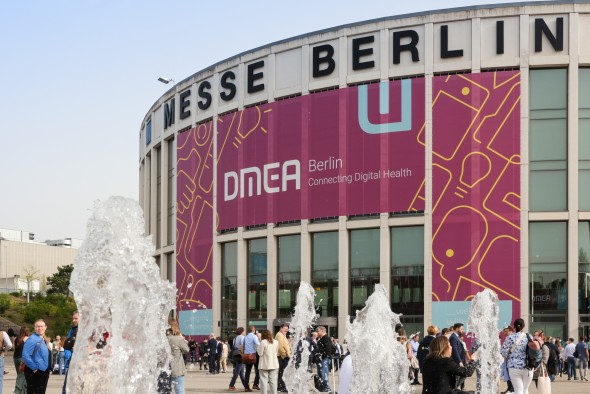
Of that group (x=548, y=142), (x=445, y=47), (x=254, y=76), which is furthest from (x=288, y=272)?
(x=548, y=142)

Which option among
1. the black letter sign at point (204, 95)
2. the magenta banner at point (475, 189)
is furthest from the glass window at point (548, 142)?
the black letter sign at point (204, 95)

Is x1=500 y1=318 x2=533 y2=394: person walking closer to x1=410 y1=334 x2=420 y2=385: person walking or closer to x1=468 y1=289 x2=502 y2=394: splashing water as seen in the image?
x1=468 y1=289 x2=502 y2=394: splashing water

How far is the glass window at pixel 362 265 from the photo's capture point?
50.2m

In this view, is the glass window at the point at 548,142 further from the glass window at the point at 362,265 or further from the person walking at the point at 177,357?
the person walking at the point at 177,357

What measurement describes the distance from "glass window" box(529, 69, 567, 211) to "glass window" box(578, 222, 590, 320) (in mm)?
1515

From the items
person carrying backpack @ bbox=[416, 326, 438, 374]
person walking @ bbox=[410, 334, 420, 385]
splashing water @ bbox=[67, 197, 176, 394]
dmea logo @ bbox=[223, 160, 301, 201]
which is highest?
dmea logo @ bbox=[223, 160, 301, 201]

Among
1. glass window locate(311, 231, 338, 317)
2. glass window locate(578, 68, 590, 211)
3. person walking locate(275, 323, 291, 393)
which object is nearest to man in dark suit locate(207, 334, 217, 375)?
person walking locate(275, 323, 291, 393)

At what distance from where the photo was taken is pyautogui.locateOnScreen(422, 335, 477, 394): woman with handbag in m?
11.8

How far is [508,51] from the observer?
47.5 meters

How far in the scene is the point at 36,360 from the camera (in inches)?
615

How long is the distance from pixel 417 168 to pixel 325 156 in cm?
Answer: 509

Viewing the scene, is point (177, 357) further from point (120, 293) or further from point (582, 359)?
point (582, 359)

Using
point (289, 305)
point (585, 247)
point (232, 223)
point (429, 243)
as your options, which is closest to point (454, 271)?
point (429, 243)

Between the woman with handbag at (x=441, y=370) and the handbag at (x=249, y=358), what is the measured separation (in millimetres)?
13698
